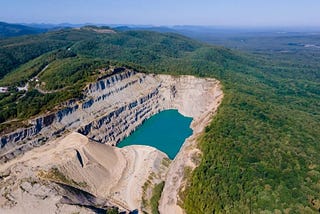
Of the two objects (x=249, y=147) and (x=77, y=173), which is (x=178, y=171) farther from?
(x=77, y=173)

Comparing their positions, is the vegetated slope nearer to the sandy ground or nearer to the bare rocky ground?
the sandy ground

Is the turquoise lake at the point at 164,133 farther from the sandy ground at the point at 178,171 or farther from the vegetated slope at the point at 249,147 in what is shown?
the vegetated slope at the point at 249,147

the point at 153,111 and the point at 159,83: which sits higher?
the point at 159,83

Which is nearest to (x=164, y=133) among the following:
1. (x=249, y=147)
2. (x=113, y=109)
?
(x=113, y=109)

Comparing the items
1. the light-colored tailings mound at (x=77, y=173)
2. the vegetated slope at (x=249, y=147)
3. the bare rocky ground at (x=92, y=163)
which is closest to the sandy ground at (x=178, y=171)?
the bare rocky ground at (x=92, y=163)

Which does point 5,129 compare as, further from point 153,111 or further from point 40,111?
point 153,111

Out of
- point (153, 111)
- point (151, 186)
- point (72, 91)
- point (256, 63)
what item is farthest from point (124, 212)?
point (256, 63)

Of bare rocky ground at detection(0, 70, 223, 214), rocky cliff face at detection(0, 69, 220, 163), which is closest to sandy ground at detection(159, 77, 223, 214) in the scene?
bare rocky ground at detection(0, 70, 223, 214)
